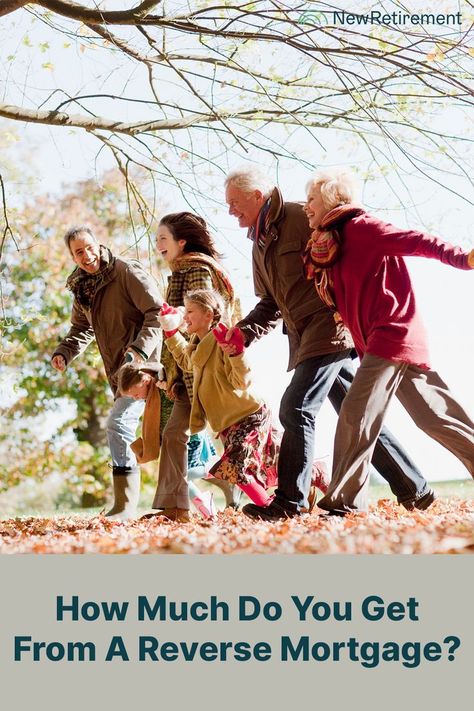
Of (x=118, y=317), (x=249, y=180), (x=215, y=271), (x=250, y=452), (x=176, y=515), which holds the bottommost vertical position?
(x=176, y=515)

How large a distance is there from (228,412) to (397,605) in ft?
8.38

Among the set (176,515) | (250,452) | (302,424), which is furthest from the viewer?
(176,515)

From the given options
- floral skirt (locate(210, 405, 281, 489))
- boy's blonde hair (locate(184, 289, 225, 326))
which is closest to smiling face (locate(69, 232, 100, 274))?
boy's blonde hair (locate(184, 289, 225, 326))

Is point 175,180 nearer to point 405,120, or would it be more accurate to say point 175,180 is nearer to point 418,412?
point 405,120

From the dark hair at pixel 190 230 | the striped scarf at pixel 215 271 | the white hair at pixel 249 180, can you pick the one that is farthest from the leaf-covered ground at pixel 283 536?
the white hair at pixel 249 180

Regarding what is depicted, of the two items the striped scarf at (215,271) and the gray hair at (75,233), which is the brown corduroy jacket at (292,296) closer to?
the striped scarf at (215,271)

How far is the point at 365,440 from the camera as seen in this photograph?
5098mm

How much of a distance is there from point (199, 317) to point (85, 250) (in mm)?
1236

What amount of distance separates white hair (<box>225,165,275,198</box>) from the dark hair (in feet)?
2.85

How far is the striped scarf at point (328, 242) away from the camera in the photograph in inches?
203

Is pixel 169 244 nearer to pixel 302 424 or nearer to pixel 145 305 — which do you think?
pixel 145 305

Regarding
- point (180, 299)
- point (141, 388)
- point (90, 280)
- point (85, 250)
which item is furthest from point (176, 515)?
point (85, 250)

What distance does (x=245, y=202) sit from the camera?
18.7 ft

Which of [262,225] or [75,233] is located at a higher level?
[75,233]
